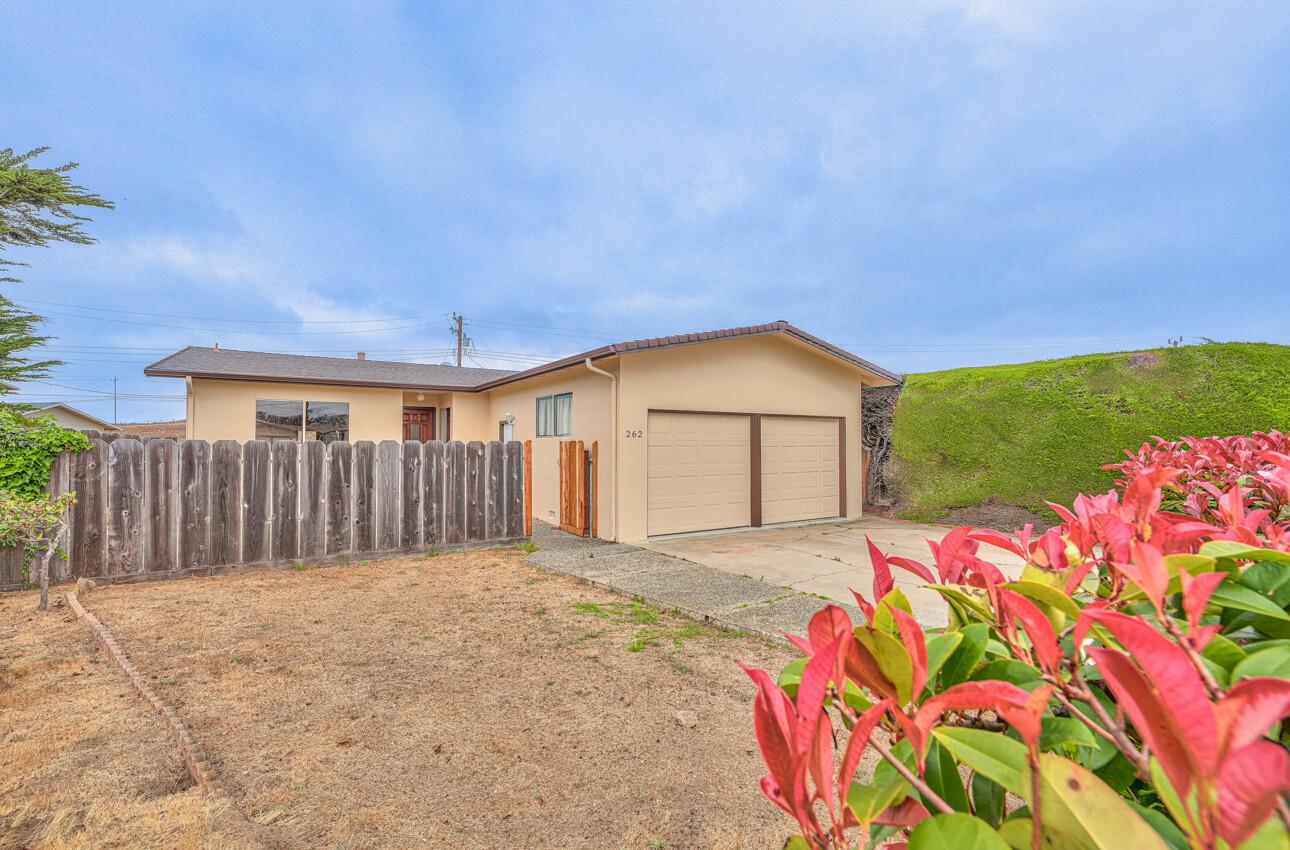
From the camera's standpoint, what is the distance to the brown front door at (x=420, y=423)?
52.4ft

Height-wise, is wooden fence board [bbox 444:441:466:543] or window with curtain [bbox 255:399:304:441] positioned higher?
window with curtain [bbox 255:399:304:441]

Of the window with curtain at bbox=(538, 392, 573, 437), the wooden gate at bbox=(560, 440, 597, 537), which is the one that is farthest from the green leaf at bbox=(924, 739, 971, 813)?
the window with curtain at bbox=(538, 392, 573, 437)

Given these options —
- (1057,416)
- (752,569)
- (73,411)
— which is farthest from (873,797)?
(73,411)

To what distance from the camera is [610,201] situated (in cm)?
2578

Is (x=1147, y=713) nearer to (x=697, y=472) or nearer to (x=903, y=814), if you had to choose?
(x=903, y=814)

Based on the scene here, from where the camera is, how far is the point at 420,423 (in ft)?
53.0

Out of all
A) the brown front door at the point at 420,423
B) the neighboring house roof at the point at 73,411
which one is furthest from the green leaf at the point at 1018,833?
the neighboring house roof at the point at 73,411

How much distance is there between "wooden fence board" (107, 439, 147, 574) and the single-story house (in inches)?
219

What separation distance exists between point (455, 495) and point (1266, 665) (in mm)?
7877

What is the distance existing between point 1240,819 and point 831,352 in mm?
11081

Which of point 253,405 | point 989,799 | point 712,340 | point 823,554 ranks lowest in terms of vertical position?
point 823,554

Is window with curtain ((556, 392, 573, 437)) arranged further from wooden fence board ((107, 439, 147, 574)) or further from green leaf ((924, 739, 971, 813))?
green leaf ((924, 739, 971, 813))

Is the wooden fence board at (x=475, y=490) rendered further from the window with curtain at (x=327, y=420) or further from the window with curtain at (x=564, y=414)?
the window with curtain at (x=327, y=420)

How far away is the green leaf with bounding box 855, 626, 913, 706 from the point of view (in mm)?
595
